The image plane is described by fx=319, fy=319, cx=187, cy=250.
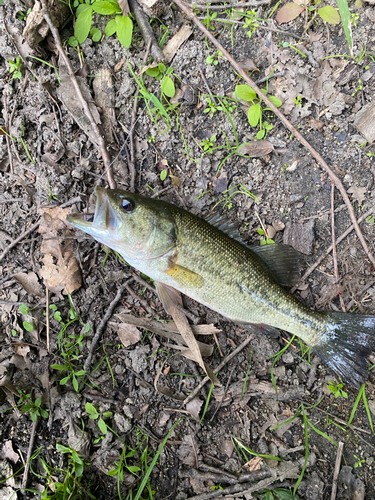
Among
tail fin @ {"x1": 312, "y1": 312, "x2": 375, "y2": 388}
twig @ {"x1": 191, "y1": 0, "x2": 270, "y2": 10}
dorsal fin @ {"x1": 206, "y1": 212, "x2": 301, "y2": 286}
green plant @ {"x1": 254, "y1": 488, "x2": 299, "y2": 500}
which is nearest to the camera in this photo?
green plant @ {"x1": 254, "y1": 488, "x2": 299, "y2": 500}

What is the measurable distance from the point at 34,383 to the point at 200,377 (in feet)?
6.08

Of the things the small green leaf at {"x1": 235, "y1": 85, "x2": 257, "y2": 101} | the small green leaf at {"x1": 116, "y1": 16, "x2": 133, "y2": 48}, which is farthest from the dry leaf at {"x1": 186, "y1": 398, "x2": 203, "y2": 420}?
the small green leaf at {"x1": 116, "y1": 16, "x2": 133, "y2": 48}

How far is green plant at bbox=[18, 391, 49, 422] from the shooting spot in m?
3.42

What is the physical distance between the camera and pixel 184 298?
3.74 m

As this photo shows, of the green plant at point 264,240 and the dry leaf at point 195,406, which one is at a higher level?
the green plant at point 264,240

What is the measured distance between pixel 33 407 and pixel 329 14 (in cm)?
539

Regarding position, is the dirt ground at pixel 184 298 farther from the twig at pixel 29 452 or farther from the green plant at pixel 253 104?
the green plant at pixel 253 104

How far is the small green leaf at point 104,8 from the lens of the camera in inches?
142

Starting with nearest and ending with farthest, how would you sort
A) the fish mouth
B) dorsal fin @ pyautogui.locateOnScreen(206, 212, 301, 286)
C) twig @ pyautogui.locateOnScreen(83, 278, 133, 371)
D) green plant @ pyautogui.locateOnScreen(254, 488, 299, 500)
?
1. the fish mouth
2. green plant @ pyautogui.locateOnScreen(254, 488, 299, 500)
3. dorsal fin @ pyautogui.locateOnScreen(206, 212, 301, 286)
4. twig @ pyautogui.locateOnScreen(83, 278, 133, 371)

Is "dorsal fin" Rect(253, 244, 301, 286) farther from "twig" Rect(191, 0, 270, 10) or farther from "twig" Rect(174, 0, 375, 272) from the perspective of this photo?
"twig" Rect(191, 0, 270, 10)

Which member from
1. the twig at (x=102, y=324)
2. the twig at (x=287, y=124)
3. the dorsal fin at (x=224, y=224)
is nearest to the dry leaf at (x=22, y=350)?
the twig at (x=102, y=324)

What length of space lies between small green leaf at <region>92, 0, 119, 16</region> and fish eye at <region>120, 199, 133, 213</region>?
2.35 m

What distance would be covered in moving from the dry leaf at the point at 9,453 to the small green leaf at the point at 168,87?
430 centimetres

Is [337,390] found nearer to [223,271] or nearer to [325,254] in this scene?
[325,254]
